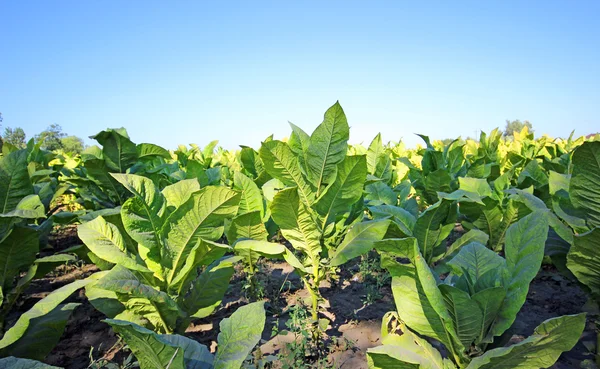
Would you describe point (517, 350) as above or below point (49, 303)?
below

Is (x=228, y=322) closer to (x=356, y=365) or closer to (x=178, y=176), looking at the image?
(x=356, y=365)

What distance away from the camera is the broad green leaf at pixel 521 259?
1.38 m

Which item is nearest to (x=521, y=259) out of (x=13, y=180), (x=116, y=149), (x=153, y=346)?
(x=153, y=346)

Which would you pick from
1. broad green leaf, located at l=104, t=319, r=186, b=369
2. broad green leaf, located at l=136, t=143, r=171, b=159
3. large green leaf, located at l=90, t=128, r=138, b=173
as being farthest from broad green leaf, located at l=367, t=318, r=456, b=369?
broad green leaf, located at l=136, t=143, r=171, b=159

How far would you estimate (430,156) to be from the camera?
4.00 meters

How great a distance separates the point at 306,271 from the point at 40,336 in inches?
57.7

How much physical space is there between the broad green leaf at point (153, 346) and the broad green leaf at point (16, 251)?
1401 mm

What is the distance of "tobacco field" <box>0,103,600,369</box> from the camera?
138 centimetres

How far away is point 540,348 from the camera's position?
1.34 metres

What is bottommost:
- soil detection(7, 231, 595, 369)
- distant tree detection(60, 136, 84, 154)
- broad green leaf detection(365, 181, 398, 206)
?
soil detection(7, 231, 595, 369)

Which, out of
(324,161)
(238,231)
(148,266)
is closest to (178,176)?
(238,231)

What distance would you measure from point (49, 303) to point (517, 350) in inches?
78.2

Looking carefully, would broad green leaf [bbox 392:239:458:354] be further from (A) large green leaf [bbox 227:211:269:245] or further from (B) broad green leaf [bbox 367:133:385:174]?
(B) broad green leaf [bbox 367:133:385:174]

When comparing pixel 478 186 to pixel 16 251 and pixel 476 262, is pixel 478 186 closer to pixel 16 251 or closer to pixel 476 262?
pixel 476 262
